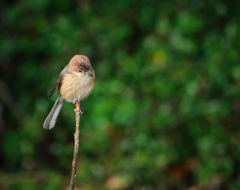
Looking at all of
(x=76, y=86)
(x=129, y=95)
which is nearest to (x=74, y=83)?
(x=76, y=86)

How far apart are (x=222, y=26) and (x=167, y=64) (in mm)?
1296

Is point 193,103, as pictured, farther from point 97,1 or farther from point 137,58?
point 97,1

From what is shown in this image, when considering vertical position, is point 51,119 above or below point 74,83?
below

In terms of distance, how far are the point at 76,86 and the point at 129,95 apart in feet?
9.52

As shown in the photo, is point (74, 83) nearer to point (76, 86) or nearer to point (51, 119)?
point (76, 86)

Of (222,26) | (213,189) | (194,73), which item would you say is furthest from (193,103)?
(222,26)

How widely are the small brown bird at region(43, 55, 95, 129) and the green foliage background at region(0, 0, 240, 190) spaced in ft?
8.19

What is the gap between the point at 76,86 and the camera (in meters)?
4.16

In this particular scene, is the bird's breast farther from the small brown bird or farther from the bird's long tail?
the bird's long tail

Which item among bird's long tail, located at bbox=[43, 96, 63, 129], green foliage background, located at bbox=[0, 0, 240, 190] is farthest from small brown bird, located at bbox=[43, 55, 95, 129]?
green foliage background, located at bbox=[0, 0, 240, 190]

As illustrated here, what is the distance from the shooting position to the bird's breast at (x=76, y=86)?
402 cm

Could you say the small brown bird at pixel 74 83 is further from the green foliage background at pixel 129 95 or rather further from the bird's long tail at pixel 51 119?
the green foliage background at pixel 129 95

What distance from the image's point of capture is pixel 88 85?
4020mm

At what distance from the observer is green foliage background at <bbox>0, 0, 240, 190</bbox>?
6715 millimetres
